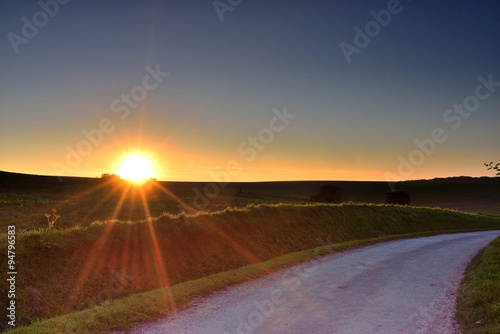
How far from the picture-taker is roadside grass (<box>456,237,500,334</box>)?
7.83 meters

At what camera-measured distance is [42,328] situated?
25.1 ft

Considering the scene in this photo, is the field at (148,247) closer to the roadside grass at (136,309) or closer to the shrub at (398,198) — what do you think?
the roadside grass at (136,309)

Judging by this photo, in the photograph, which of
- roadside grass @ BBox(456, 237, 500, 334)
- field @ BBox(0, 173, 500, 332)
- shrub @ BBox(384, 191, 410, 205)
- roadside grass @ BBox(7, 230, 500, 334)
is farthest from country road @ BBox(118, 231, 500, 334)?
shrub @ BBox(384, 191, 410, 205)

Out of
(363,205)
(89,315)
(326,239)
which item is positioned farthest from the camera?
(363,205)

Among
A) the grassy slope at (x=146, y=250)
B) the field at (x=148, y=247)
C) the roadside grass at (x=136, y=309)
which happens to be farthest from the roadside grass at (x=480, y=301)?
the grassy slope at (x=146, y=250)

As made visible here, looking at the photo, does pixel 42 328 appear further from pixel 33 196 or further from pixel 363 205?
pixel 33 196

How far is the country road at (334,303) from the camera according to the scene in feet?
26.1

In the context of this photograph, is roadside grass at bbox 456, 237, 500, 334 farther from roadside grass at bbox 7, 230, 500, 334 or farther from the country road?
roadside grass at bbox 7, 230, 500, 334

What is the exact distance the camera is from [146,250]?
1441 centimetres

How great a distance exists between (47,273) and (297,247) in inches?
547

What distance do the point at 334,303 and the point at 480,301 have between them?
Result: 381cm

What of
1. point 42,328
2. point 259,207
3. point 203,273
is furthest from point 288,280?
point 259,207

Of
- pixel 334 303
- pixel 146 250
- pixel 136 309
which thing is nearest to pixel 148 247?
pixel 146 250

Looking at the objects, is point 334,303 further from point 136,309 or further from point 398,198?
point 398,198
